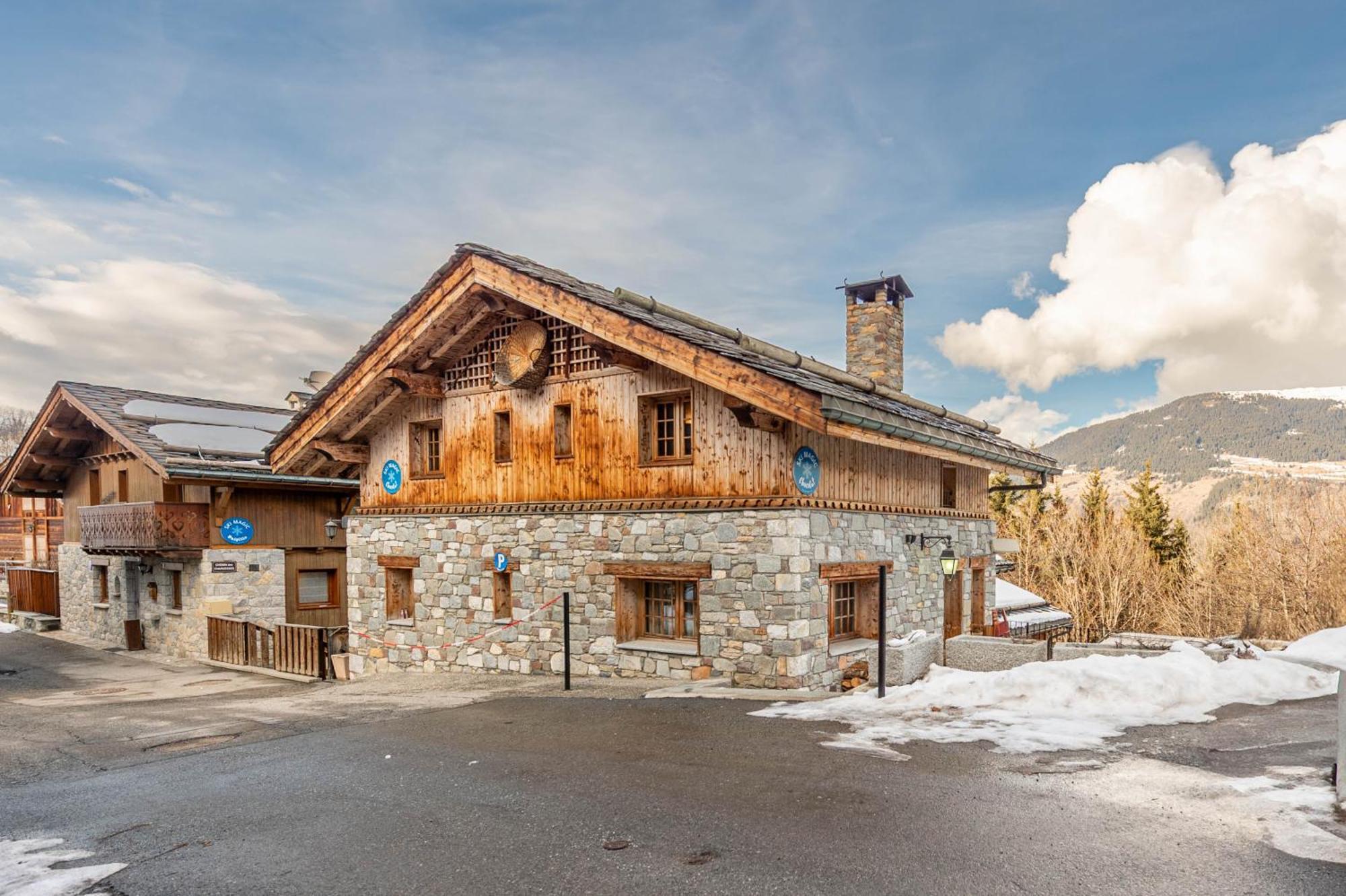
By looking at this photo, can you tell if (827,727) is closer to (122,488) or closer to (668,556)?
(668,556)

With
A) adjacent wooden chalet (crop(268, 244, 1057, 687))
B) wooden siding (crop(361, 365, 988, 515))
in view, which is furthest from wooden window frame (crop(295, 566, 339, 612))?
wooden siding (crop(361, 365, 988, 515))

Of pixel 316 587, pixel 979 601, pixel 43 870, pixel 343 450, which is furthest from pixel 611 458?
pixel 316 587

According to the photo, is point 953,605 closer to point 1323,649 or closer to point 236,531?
point 1323,649

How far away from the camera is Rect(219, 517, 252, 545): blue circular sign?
66.4ft

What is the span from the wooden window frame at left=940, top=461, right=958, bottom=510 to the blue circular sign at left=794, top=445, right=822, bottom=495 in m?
5.23

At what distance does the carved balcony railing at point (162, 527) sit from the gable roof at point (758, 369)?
539 cm

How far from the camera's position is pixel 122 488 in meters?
22.6

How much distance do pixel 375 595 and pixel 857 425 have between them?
9929 millimetres

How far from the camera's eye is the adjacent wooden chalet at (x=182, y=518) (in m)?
19.9

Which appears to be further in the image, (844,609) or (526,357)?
(526,357)

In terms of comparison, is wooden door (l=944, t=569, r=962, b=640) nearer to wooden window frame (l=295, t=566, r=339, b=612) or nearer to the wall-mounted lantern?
the wall-mounted lantern

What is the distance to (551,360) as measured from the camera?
517 inches

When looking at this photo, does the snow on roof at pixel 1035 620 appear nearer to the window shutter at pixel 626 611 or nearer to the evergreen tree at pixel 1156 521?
the window shutter at pixel 626 611

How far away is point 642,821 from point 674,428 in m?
6.72
